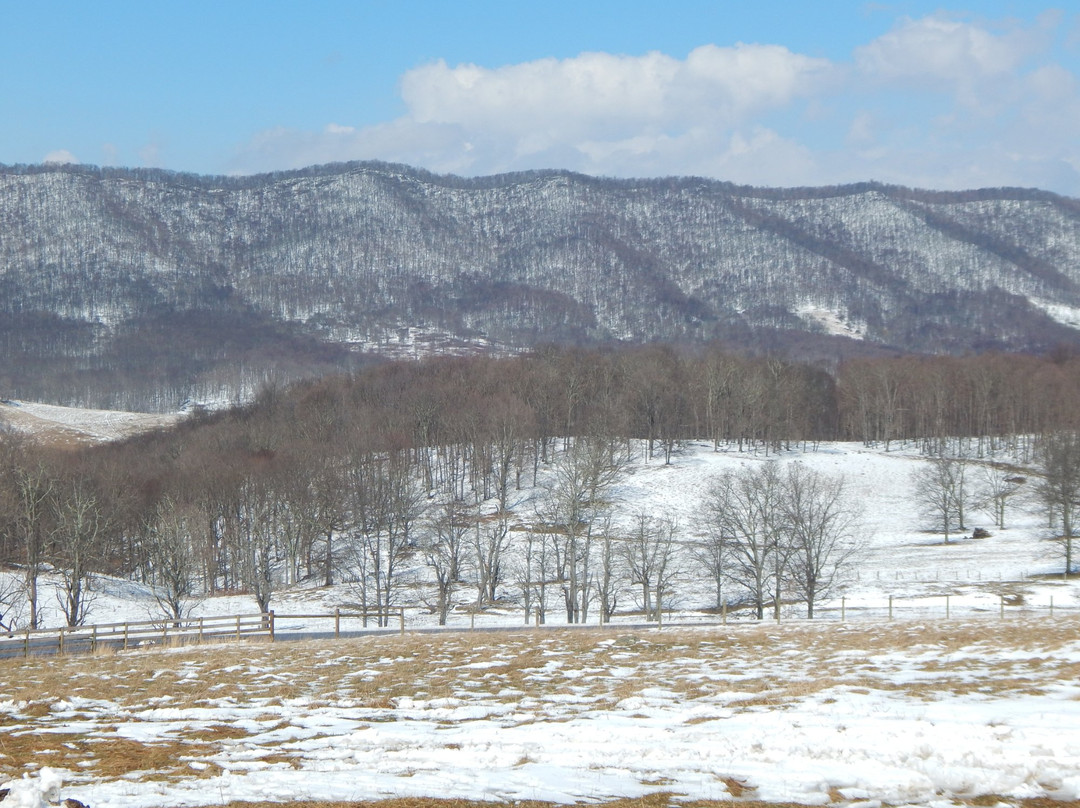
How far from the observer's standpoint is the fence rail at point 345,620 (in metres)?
33.1

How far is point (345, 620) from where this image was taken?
212 feet

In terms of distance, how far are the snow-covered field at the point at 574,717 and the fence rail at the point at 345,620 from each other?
5157mm

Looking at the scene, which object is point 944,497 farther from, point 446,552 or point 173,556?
point 173,556

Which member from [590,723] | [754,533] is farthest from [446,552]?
[590,723]

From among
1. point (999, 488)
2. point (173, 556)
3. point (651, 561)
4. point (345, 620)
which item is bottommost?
point (345, 620)

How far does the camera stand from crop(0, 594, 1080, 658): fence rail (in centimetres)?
3309

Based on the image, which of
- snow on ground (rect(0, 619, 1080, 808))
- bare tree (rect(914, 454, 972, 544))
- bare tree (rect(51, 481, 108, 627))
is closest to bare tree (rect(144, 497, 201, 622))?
bare tree (rect(51, 481, 108, 627))

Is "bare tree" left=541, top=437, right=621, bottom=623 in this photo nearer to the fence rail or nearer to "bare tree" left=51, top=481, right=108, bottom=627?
the fence rail

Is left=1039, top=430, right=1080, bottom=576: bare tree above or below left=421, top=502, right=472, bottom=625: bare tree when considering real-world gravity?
above

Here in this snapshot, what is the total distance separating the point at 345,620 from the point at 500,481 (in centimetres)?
4145

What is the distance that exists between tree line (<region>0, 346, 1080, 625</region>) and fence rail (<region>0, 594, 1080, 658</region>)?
3.50 m

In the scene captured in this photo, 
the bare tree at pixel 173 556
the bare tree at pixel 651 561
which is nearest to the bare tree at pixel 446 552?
the bare tree at pixel 651 561

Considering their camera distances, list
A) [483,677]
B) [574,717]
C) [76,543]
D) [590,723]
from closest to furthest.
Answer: [590,723] < [574,717] < [483,677] < [76,543]

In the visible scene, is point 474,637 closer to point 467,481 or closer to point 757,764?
point 757,764
